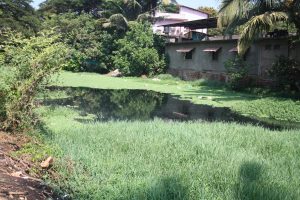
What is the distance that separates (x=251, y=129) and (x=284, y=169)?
3.35 metres

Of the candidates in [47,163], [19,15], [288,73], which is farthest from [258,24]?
[19,15]

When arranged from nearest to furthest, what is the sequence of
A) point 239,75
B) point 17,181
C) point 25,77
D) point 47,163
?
point 17,181 < point 47,163 < point 25,77 < point 239,75

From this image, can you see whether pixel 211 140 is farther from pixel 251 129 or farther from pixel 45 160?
pixel 45 160

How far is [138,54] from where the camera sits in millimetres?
31422

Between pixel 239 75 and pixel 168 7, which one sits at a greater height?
pixel 168 7

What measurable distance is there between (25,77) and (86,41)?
94.0ft

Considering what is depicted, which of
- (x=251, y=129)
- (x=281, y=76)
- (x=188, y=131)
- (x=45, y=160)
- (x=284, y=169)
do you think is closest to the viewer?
(x=45, y=160)

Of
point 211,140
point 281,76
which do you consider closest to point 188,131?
point 211,140

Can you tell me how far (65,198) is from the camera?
486 centimetres

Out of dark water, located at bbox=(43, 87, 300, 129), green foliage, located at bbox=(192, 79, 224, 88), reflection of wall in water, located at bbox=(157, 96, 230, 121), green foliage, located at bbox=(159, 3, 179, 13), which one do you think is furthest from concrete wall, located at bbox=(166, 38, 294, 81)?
reflection of wall in water, located at bbox=(157, 96, 230, 121)

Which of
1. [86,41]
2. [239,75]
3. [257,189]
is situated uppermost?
[86,41]

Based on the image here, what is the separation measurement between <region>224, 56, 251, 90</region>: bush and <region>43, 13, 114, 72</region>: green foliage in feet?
49.1

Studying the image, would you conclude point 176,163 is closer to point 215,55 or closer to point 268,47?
point 268,47

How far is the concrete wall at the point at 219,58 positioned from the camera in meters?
21.3
